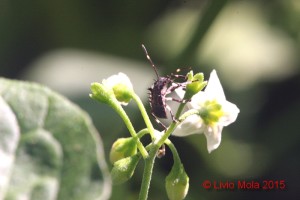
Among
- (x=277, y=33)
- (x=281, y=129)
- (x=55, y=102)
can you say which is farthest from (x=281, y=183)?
(x=55, y=102)

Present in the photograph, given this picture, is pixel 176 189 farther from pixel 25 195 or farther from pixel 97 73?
pixel 97 73

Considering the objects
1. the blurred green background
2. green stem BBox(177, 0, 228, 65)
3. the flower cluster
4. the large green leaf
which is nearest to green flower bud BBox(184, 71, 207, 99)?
the flower cluster

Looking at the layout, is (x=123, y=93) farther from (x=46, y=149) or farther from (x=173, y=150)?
(x=46, y=149)

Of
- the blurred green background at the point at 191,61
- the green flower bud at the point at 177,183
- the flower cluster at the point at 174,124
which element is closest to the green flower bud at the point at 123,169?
the flower cluster at the point at 174,124

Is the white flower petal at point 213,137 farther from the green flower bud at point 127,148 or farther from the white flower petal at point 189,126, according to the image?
the green flower bud at point 127,148

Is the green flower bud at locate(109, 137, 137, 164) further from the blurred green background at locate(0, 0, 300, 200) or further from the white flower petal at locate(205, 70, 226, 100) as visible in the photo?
the blurred green background at locate(0, 0, 300, 200)

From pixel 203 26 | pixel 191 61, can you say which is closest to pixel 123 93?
pixel 203 26
